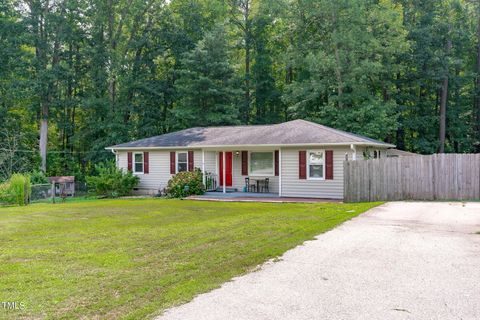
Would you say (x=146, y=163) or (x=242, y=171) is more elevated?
(x=146, y=163)

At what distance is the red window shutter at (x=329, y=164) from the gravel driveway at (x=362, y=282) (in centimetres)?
890

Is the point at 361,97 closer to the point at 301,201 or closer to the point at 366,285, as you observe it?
the point at 301,201

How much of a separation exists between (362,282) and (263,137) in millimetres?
14585

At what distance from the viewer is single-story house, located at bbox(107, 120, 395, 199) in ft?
59.0

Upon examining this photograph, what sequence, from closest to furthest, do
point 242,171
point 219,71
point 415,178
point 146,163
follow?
point 415,178 → point 242,171 → point 146,163 → point 219,71

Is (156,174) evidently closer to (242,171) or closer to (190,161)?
(190,161)

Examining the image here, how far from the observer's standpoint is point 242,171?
21016 millimetres

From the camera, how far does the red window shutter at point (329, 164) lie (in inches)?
706

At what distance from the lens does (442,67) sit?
28.3m

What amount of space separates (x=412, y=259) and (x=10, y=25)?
92.6 feet

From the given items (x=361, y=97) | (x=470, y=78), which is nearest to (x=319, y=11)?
(x=361, y=97)

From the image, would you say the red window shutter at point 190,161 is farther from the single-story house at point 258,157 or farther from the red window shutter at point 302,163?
the red window shutter at point 302,163

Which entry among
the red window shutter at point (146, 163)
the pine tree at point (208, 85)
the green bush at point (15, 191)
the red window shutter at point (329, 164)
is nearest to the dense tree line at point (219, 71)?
the pine tree at point (208, 85)

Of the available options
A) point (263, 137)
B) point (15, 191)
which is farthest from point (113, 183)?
point (263, 137)
